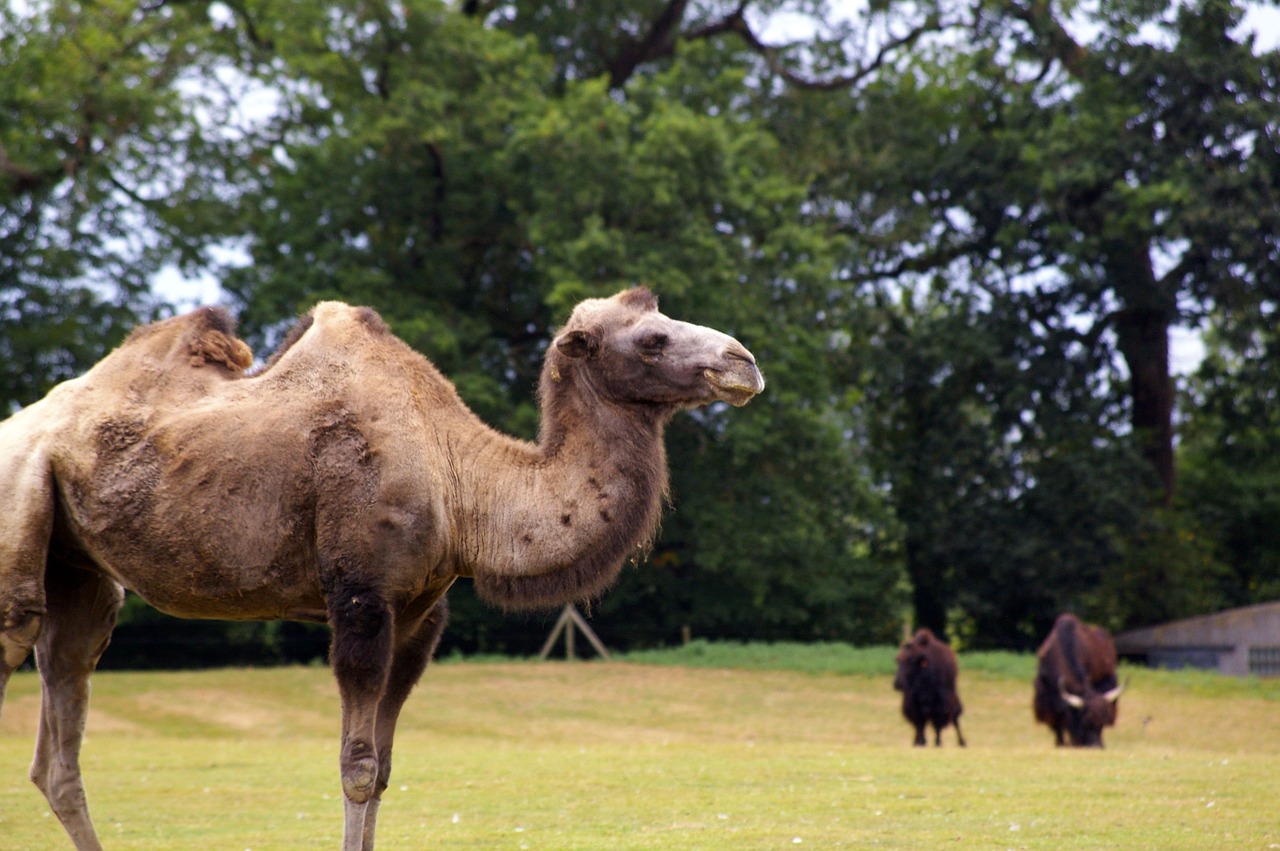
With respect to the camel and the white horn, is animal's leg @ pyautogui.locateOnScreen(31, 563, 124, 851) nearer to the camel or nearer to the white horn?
the camel

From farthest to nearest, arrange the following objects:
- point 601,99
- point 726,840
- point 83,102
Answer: point 601,99
point 83,102
point 726,840

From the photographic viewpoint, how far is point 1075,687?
18.5 metres

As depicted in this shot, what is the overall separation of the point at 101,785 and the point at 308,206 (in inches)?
735

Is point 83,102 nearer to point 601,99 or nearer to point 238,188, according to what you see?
point 238,188

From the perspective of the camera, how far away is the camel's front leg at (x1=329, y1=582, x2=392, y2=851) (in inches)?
233

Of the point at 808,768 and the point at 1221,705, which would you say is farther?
the point at 1221,705

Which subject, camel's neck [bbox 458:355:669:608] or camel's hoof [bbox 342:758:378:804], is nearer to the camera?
camel's hoof [bbox 342:758:378:804]

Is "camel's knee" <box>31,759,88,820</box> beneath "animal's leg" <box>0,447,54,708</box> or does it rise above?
beneath

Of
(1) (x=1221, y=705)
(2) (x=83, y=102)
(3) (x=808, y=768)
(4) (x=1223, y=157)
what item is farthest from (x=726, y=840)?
(4) (x=1223, y=157)

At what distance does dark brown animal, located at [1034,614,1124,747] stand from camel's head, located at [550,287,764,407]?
538 inches

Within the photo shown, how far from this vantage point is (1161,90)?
3011 centimetres

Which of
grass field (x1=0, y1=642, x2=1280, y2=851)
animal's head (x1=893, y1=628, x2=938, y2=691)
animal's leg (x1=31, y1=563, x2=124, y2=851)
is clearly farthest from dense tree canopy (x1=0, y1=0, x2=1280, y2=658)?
animal's leg (x1=31, y1=563, x2=124, y2=851)

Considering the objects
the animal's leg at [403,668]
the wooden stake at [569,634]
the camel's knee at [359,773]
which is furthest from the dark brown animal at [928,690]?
the camel's knee at [359,773]

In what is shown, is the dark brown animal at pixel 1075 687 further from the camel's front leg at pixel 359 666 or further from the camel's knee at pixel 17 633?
the camel's knee at pixel 17 633
